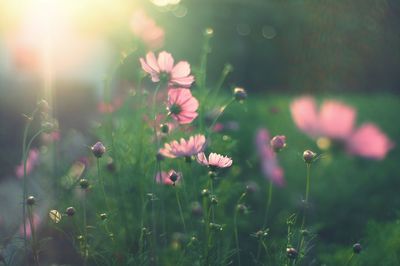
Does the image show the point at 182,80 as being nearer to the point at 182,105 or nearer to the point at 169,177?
the point at 182,105

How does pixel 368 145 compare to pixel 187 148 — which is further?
pixel 368 145

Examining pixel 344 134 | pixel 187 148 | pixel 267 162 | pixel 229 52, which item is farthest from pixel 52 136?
pixel 229 52

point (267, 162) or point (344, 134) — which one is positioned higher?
point (267, 162)

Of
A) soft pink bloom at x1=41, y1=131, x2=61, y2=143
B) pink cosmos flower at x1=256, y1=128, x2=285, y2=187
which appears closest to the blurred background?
pink cosmos flower at x1=256, y1=128, x2=285, y2=187

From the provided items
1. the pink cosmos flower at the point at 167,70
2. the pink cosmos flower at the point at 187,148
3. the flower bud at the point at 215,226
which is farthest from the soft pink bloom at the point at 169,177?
the pink cosmos flower at the point at 167,70

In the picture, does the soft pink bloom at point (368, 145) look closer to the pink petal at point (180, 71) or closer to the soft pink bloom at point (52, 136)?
the soft pink bloom at point (52, 136)

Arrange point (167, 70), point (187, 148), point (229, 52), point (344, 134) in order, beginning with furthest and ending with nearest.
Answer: point (229, 52) → point (344, 134) → point (167, 70) → point (187, 148)
